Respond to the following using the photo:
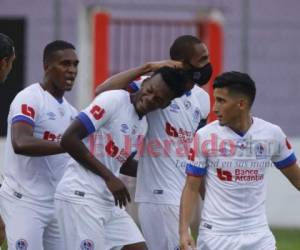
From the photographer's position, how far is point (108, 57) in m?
18.5

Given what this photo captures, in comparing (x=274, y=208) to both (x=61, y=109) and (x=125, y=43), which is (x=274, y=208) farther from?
(x=61, y=109)

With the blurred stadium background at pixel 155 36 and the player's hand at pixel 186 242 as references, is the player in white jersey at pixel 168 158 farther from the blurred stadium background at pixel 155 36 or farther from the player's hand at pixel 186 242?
the blurred stadium background at pixel 155 36

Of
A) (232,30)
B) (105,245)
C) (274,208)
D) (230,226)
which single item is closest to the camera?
(230,226)

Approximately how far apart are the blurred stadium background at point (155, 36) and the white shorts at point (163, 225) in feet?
27.7

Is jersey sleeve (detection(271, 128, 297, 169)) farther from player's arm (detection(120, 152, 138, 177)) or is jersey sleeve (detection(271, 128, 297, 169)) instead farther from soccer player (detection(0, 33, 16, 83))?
soccer player (detection(0, 33, 16, 83))

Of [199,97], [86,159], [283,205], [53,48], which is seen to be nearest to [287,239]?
[283,205]

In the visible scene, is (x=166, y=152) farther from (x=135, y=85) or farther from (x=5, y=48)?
(x=5, y=48)

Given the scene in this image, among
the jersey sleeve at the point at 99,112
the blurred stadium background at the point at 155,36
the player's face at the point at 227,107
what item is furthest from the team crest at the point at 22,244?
the blurred stadium background at the point at 155,36

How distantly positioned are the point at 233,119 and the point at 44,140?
1.45 meters

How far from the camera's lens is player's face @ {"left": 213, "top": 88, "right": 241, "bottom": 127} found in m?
8.52

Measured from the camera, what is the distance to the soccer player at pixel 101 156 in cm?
883

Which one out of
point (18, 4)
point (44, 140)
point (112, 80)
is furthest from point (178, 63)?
point (18, 4)

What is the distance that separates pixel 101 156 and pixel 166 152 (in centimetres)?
69

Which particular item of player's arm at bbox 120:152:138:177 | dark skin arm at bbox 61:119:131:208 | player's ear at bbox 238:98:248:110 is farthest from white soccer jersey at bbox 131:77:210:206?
player's ear at bbox 238:98:248:110
